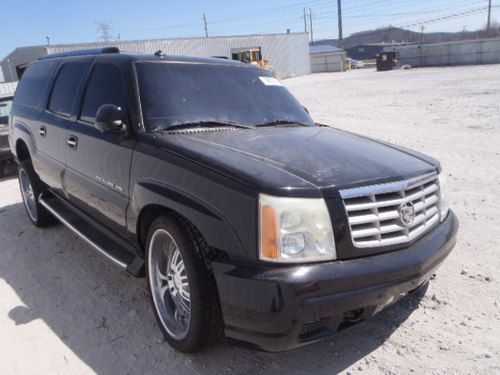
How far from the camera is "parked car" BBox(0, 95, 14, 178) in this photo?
28.5ft

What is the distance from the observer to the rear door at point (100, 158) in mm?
3449

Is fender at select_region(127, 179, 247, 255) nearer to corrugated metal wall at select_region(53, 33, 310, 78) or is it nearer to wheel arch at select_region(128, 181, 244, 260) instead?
wheel arch at select_region(128, 181, 244, 260)

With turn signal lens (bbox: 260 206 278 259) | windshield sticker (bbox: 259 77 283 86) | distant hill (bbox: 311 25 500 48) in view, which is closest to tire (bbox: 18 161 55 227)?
windshield sticker (bbox: 259 77 283 86)

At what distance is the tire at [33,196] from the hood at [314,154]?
2949 millimetres

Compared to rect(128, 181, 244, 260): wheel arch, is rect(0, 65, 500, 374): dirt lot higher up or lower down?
lower down

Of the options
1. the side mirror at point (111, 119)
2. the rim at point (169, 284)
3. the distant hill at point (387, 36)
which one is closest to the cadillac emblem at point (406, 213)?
the rim at point (169, 284)

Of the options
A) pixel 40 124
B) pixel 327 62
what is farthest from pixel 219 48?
pixel 40 124

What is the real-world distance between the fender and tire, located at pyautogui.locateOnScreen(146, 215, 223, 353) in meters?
0.13

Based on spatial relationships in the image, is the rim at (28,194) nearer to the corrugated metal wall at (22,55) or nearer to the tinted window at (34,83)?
the tinted window at (34,83)

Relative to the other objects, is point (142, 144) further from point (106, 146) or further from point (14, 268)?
point (14, 268)

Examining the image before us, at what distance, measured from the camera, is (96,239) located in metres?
3.91

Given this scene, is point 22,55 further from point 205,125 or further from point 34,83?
point 205,125

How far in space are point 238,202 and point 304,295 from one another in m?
0.58

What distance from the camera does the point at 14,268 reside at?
453 centimetres
